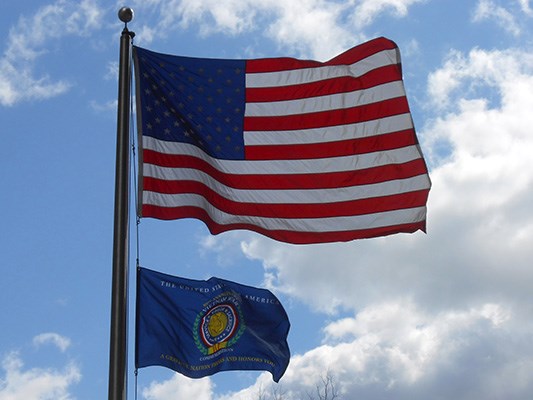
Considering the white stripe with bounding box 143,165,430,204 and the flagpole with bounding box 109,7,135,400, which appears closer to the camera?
the flagpole with bounding box 109,7,135,400

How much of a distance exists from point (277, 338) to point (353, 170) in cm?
215

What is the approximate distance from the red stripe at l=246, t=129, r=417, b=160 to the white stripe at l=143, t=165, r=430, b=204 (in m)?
0.43

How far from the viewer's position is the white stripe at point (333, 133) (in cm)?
1142

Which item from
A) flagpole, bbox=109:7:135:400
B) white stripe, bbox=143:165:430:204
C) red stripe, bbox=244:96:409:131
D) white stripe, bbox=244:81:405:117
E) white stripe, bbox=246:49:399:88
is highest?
white stripe, bbox=246:49:399:88

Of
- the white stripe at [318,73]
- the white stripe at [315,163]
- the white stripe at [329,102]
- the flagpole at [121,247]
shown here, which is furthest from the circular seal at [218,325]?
the white stripe at [318,73]

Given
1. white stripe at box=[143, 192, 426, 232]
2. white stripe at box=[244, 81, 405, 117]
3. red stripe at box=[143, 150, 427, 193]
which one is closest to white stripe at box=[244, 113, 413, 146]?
white stripe at box=[244, 81, 405, 117]

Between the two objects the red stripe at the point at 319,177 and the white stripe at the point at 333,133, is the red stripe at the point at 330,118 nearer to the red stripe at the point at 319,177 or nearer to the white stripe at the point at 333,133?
the white stripe at the point at 333,133

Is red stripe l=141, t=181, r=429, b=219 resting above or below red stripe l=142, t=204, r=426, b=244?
above

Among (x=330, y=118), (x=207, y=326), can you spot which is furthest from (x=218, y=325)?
(x=330, y=118)

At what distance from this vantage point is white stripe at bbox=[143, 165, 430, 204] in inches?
435

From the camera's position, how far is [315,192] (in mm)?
11273

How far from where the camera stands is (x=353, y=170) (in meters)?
11.3

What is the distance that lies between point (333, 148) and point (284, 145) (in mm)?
583

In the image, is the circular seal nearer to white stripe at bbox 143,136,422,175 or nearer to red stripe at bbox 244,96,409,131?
white stripe at bbox 143,136,422,175
